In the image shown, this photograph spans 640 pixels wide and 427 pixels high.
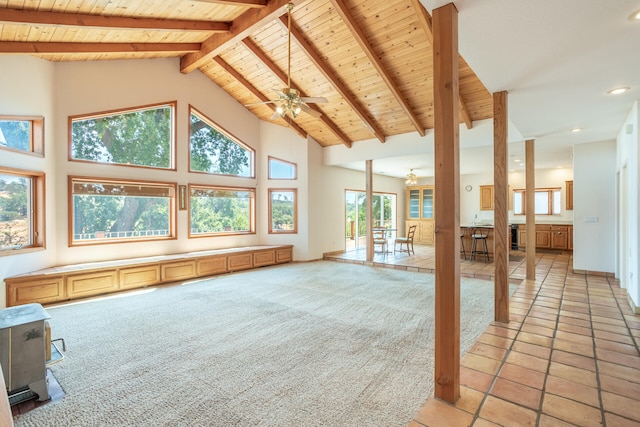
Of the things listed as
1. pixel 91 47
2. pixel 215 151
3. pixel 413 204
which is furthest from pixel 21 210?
pixel 413 204

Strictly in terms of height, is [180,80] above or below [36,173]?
above

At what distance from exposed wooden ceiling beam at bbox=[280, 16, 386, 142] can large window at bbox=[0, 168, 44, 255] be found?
441 centimetres

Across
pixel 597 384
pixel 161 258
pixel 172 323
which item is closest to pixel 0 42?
pixel 161 258

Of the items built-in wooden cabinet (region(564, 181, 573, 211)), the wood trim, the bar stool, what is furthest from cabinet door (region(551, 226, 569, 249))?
the wood trim

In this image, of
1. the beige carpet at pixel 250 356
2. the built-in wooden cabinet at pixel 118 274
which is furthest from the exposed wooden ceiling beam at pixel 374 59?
the built-in wooden cabinet at pixel 118 274

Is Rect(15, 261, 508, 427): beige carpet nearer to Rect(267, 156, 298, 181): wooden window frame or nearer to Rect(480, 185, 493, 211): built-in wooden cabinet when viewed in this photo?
Rect(267, 156, 298, 181): wooden window frame

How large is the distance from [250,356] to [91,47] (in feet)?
16.6

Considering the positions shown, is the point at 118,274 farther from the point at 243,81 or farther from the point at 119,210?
the point at 243,81

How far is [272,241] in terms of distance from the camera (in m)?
7.99

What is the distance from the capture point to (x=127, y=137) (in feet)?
18.8

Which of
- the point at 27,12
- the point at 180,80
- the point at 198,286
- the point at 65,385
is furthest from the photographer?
the point at 180,80

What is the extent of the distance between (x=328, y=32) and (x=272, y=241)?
500cm

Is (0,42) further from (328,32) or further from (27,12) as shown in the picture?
(328,32)

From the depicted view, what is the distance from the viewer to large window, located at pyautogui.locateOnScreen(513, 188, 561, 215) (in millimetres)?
9352
